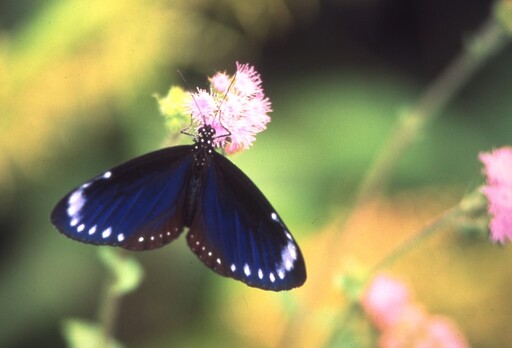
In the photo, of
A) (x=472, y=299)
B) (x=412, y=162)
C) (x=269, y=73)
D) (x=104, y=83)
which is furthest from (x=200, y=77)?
(x=472, y=299)

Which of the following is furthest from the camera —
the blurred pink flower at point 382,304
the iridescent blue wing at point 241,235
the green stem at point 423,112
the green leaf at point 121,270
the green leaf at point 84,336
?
the green stem at point 423,112

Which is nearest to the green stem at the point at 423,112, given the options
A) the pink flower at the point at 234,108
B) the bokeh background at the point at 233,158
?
the bokeh background at the point at 233,158

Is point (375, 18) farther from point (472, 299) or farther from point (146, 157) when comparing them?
point (146, 157)

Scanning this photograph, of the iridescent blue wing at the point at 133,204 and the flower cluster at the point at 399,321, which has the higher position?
the flower cluster at the point at 399,321

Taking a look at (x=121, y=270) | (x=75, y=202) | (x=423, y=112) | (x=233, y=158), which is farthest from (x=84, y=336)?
(x=423, y=112)

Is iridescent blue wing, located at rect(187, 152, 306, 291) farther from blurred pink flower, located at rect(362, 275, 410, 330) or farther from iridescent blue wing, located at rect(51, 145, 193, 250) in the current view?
blurred pink flower, located at rect(362, 275, 410, 330)

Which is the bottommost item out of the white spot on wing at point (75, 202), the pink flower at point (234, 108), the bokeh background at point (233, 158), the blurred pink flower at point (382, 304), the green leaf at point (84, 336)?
the white spot on wing at point (75, 202)

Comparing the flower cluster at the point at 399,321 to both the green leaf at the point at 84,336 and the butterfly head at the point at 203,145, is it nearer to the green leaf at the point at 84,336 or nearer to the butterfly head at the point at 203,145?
the green leaf at the point at 84,336
